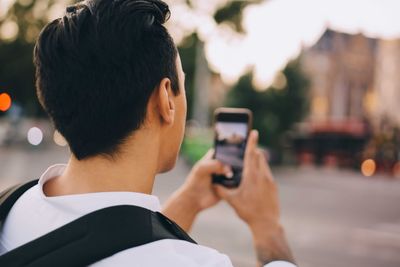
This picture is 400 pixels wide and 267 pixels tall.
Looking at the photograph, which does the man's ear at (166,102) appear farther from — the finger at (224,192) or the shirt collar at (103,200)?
the finger at (224,192)

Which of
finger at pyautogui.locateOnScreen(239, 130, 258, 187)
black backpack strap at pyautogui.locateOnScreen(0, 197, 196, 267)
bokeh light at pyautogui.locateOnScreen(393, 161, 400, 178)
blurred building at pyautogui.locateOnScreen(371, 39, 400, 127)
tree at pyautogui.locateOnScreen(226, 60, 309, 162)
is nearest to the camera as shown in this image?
black backpack strap at pyautogui.locateOnScreen(0, 197, 196, 267)

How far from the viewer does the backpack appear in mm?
935

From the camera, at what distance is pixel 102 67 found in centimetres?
110

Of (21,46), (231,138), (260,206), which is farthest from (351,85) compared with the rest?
(260,206)

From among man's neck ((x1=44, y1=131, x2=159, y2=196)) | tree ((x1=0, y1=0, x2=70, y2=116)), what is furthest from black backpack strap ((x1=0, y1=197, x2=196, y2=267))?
tree ((x1=0, y1=0, x2=70, y2=116))

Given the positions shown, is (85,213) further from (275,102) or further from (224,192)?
(275,102)

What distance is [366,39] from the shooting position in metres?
34.3

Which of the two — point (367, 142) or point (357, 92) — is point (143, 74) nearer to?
point (367, 142)

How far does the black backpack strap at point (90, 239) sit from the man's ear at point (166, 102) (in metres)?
0.27

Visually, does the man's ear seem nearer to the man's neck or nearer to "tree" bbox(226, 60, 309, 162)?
the man's neck

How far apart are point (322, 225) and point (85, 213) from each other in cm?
843

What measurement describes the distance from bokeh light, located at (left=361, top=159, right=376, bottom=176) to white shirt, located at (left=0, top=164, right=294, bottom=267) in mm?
22737

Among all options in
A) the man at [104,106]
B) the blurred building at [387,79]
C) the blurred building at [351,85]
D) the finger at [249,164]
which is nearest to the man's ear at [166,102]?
the man at [104,106]

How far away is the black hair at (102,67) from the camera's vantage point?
109 centimetres
